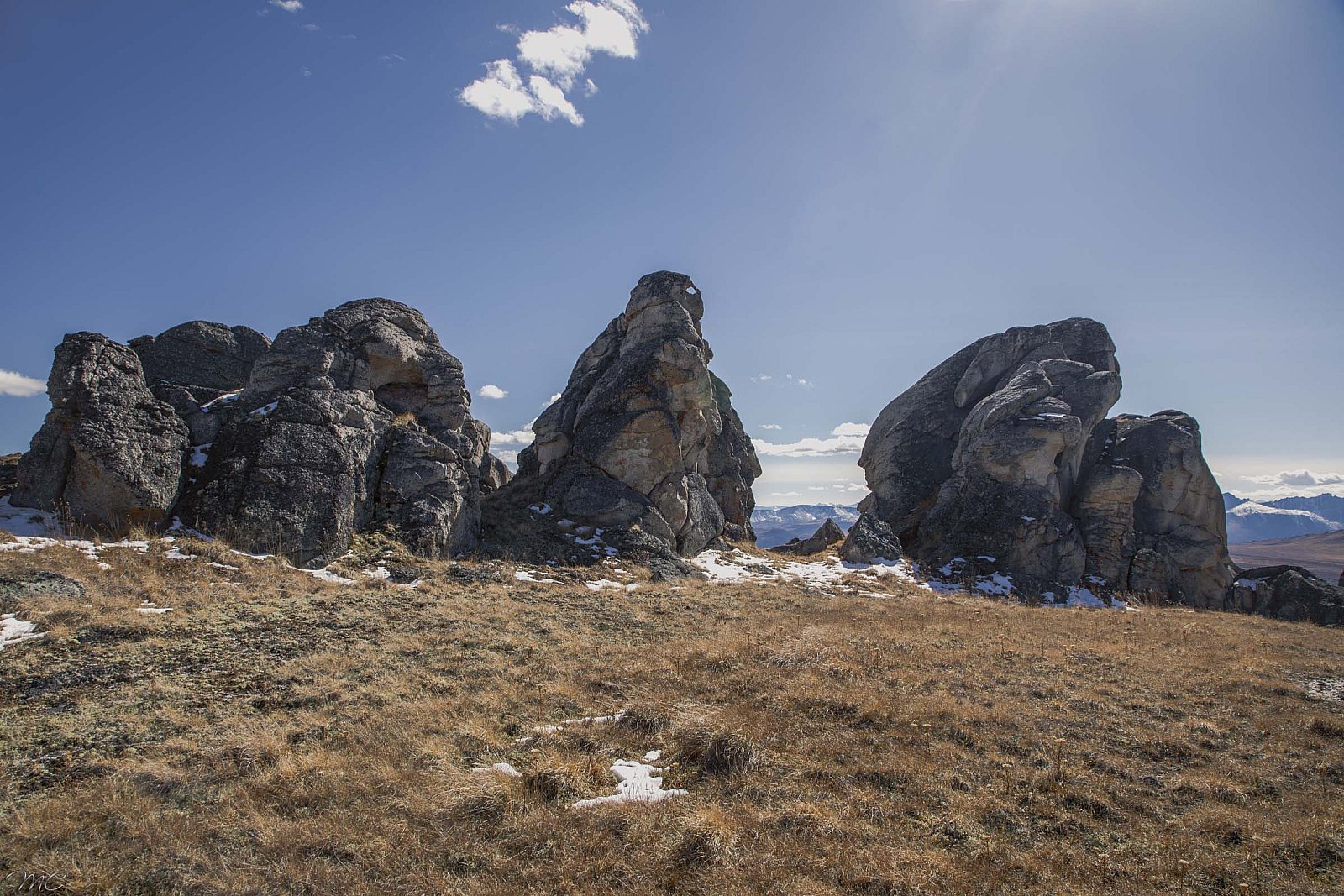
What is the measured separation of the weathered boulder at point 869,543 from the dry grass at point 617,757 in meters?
17.5

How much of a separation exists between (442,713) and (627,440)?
20464mm

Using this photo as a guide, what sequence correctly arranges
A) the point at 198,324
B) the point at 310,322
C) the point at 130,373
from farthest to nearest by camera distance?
1. the point at 198,324
2. the point at 310,322
3. the point at 130,373

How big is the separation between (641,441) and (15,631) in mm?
21365

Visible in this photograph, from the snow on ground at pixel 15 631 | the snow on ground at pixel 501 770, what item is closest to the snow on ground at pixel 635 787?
the snow on ground at pixel 501 770

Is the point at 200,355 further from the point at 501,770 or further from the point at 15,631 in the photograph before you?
the point at 501,770

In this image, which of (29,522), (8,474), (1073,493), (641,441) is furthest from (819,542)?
(8,474)

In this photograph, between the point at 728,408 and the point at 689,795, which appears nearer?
the point at 689,795

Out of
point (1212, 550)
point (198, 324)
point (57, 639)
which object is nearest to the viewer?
point (57, 639)

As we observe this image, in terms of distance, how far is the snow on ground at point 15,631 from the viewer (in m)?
10.5

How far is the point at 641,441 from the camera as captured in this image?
29.2 meters

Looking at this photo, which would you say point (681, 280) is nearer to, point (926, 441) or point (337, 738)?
point (926, 441)

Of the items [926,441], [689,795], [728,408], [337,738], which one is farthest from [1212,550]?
[337,738]

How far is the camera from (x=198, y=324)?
25203mm

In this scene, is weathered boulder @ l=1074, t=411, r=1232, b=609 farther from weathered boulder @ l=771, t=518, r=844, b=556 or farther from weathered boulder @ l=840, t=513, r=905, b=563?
weathered boulder @ l=771, t=518, r=844, b=556
